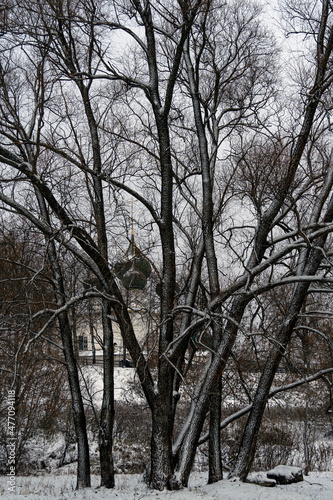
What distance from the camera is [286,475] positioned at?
9.69 m

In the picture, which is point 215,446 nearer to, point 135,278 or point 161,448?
point 161,448

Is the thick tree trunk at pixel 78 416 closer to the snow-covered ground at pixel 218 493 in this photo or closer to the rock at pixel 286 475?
the snow-covered ground at pixel 218 493

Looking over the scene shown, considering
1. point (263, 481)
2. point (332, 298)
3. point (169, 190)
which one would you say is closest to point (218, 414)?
point (263, 481)

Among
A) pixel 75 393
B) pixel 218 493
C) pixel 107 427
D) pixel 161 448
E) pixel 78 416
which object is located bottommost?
pixel 218 493

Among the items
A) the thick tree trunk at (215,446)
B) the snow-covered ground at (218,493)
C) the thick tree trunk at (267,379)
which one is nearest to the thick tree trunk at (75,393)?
the snow-covered ground at (218,493)

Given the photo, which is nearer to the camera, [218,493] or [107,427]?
[218,493]

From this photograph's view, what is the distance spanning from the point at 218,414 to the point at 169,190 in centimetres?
459

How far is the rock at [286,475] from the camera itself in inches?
379

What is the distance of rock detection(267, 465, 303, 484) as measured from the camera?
962 centimetres

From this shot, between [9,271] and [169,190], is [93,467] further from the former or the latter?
[169,190]

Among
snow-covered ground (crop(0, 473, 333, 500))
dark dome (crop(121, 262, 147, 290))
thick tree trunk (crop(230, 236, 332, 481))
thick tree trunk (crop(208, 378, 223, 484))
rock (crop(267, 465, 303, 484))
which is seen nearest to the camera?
snow-covered ground (crop(0, 473, 333, 500))

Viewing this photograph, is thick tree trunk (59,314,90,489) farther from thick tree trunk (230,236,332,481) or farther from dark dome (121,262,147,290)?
thick tree trunk (230,236,332,481)

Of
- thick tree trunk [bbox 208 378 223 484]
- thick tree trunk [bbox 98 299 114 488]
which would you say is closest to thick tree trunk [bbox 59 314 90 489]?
thick tree trunk [bbox 98 299 114 488]

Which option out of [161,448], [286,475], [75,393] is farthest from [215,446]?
[75,393]
